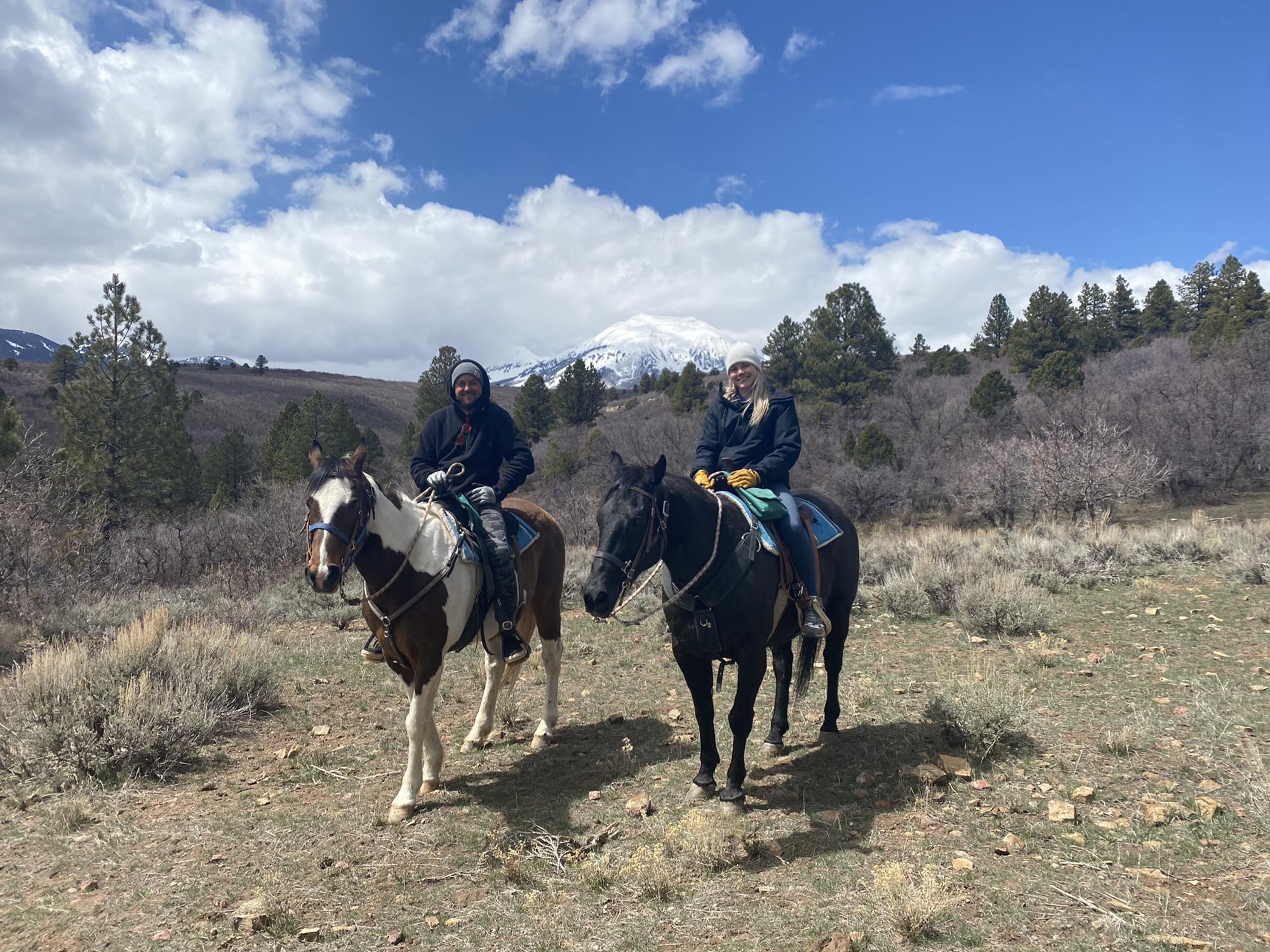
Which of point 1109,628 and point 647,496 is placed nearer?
point 647,496

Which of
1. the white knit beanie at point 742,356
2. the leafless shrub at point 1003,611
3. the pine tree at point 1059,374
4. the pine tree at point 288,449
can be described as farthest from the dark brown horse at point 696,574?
the pine tree at point 1059,374

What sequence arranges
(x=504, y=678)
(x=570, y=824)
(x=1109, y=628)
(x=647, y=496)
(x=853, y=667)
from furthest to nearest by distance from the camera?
(x=1109, y=628) → (x=853, y=667) → (x=504, y=678) → (x=570, y=824) → (x=647, y=496)

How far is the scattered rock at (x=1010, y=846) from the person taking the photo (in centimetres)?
363

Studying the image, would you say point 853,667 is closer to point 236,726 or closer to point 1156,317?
point 236,726

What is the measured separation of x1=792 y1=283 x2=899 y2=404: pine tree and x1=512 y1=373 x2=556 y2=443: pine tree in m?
18.9

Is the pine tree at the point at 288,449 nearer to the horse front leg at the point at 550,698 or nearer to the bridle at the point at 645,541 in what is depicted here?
the horse front leg at the point at 550,698

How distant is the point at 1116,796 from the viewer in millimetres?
4121

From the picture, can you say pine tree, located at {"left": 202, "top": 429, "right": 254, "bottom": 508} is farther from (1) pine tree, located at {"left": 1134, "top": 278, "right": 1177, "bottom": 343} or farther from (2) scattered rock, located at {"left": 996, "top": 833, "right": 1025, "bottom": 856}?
(1) pine tree, located at {"left": 1134, "top": 278, "right": 1177, "bottom": 343}

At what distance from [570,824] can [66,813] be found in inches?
133

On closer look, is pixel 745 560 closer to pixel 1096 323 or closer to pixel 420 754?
pixel 420 754

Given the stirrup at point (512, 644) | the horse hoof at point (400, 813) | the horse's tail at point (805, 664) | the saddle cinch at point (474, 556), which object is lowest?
the horse hoof at point (400, 813)

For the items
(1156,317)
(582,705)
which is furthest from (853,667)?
(1156,317)

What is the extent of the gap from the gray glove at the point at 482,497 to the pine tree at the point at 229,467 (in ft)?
111

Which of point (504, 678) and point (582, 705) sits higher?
point (504, 678)
